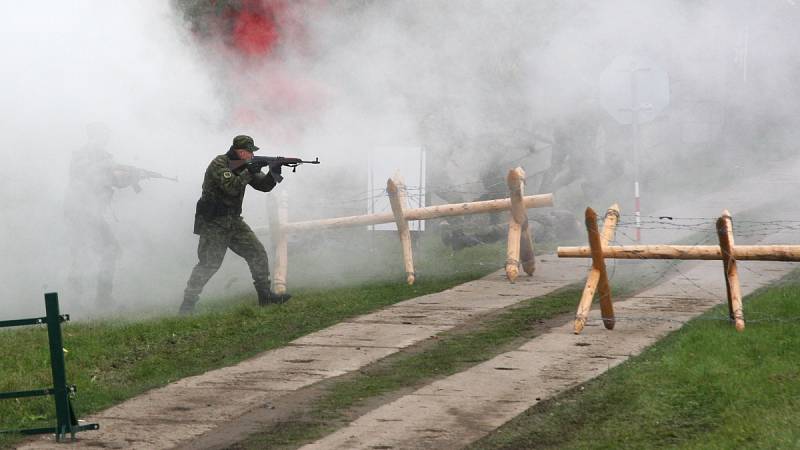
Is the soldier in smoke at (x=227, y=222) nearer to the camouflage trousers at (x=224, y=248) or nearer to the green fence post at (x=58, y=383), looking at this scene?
the camouflage trousers at (x=224, y=248)

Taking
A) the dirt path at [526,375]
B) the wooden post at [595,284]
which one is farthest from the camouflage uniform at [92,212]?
the wooden post at [595,284]

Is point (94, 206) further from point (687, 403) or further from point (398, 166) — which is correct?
point (687, 403)

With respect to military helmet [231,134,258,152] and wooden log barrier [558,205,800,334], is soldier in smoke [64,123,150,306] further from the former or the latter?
wooden log barrier [558,205,800,334]

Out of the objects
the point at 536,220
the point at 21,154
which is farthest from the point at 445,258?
the point at 21,154

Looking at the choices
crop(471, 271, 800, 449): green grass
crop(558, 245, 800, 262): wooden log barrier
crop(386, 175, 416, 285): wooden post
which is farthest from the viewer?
crop(386, 175, 416, 285): wooden post

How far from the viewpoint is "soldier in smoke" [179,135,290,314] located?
54.0 ft

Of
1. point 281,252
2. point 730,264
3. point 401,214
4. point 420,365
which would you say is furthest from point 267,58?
point 730,264

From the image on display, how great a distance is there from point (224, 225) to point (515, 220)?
390 centimetres

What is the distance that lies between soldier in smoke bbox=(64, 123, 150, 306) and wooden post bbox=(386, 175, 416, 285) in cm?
369

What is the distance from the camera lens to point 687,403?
407 inches

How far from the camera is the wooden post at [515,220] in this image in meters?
17.2

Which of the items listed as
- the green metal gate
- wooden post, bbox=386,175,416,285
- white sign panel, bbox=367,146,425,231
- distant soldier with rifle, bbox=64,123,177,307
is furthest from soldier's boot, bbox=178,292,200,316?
the green metal gate

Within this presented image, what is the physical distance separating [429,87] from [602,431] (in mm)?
12895

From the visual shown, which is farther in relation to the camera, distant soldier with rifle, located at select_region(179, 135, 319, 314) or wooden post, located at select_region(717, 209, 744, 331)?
distant soldier with rifle, located at select_region(179, 135, 319, 314)
